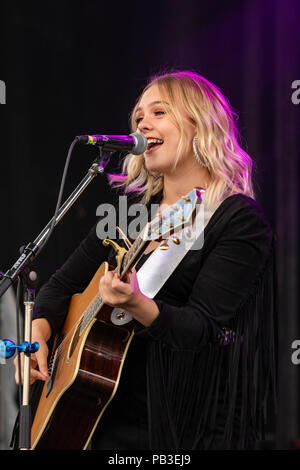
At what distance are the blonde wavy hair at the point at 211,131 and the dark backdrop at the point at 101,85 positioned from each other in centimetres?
119

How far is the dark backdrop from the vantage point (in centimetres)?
335

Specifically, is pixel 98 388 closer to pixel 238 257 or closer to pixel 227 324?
pixel 227 324

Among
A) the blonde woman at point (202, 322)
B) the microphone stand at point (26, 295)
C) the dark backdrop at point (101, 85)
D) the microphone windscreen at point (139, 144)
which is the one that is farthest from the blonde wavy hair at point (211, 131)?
the dark backdrop at point (101, 85)

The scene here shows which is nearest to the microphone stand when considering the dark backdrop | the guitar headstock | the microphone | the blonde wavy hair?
the microphone

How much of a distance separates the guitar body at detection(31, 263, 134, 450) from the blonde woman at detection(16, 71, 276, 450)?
9 cm

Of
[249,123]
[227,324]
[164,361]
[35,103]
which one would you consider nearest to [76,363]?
[164,361]

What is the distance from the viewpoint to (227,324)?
1833mm

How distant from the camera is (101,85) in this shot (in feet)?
12.6

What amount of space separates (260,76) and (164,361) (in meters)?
2.10

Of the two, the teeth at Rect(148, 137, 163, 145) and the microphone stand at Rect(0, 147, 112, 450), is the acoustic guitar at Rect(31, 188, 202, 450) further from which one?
the teeth at Rect(148, 137, 163, 145)

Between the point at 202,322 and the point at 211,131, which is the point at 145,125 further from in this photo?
the point at 202,322

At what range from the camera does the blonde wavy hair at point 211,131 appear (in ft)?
6.73

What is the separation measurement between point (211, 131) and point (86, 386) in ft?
3.16

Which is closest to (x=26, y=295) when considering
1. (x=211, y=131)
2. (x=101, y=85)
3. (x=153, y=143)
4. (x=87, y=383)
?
(x=87, y=383)
